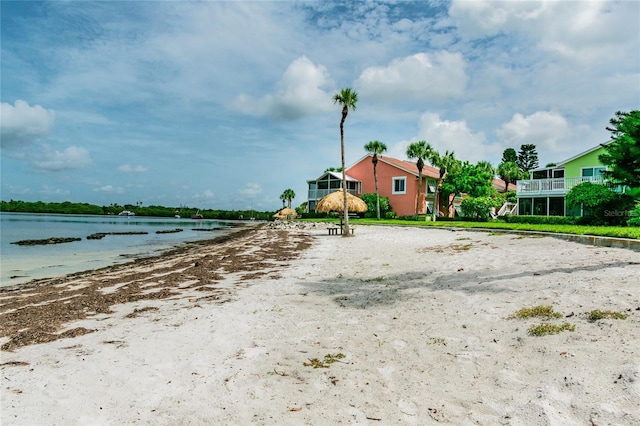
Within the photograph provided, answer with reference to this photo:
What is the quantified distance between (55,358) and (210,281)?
6029 mm

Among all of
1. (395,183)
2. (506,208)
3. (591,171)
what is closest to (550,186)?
(591,171)

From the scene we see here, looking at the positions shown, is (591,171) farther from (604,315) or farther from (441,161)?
(604,315)

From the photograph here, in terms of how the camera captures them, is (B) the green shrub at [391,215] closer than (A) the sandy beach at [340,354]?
No

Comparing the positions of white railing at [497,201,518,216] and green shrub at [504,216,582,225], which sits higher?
white railing at [497,201,518,216]

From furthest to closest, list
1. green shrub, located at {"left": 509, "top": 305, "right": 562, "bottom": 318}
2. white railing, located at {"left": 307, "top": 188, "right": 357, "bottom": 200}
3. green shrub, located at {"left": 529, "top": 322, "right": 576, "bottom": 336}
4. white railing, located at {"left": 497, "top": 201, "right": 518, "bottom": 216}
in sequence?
white railing, located at {"left": 307, "top": 188, "right": 357, "bottom": 200} < white railing, located at {"left": 497, "top": 201, "right": 518, "bottom": 216} < green shrub, located at {"left": 509, "top": 305, "right": 562, "bottom": 318} < green shrub, located at {"left": 529, "top": 322, "right": 576, "bottom": 336}

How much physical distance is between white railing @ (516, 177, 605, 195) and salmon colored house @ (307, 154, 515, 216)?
13483mm

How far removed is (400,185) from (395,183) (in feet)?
2.50

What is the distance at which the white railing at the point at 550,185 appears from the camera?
103 feet

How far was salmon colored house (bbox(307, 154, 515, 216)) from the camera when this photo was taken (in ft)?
158

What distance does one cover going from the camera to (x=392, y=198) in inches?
1967

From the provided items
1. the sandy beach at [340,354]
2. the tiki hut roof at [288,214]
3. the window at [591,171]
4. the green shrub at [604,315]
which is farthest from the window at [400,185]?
the green shrub at [604,315]

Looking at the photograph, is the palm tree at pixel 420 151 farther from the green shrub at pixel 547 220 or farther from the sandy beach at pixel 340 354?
the sandy beach at pixel 340 354

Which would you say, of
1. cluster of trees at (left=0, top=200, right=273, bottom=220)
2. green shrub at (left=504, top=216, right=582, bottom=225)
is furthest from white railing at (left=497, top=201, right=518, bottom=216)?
cluster of trees at (left=0, top=200, right=273, bottom=220)

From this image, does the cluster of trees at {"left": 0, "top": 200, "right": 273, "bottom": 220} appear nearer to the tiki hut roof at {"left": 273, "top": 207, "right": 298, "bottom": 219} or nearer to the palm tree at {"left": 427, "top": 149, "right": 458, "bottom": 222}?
the tiki hut roof at {"left": 273, "top": 207, "right": 298, "bottom": 219}
